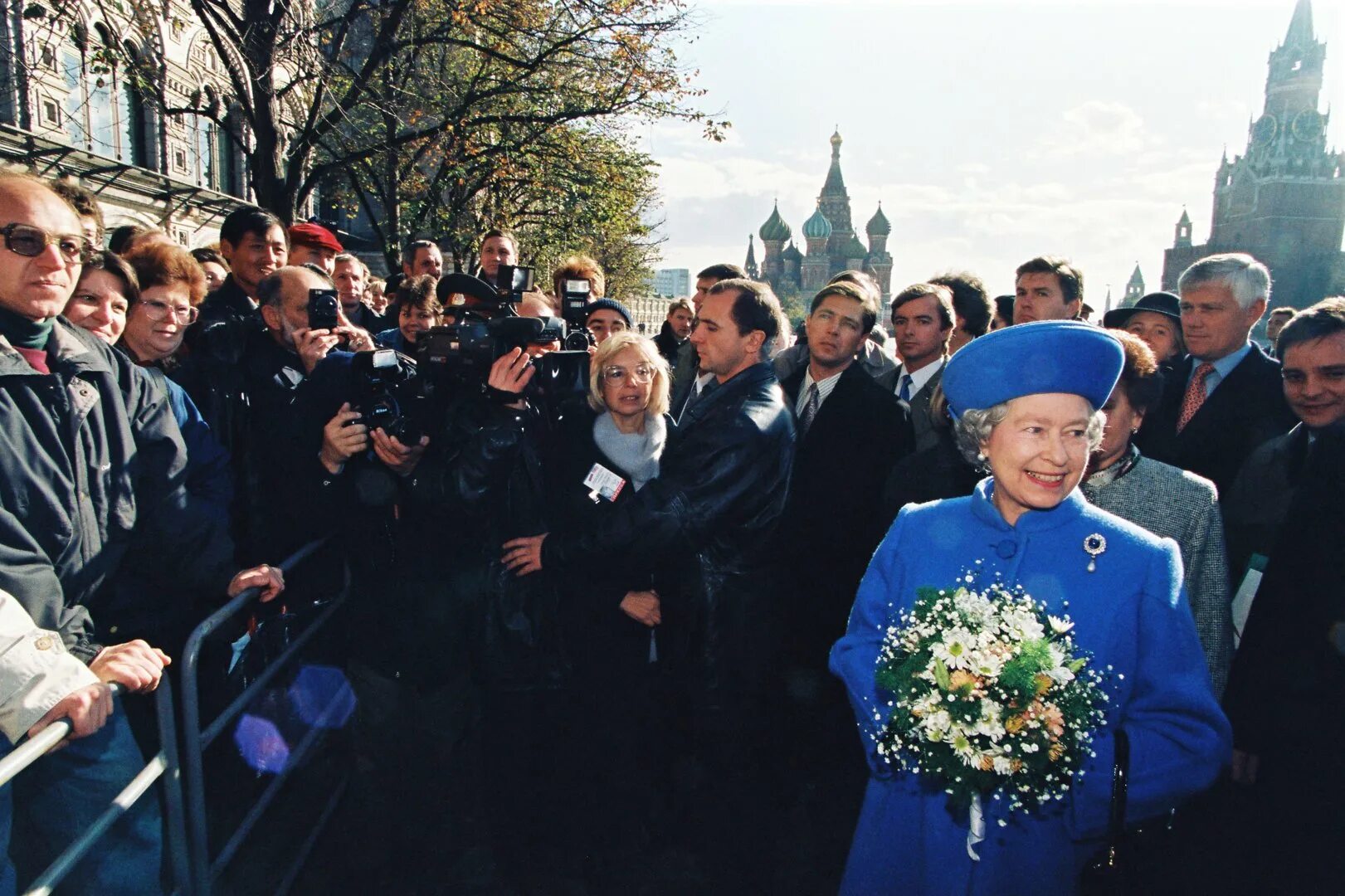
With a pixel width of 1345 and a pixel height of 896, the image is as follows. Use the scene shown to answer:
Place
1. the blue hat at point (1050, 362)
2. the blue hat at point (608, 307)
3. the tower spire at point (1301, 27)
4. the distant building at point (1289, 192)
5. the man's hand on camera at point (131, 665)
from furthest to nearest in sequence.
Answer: the tower spire at point (1301, 27)
the distant building at point (1289, 192)
the blue hat at point (608, 307)
the man's hand on camera at point (131, 665)
the blue hat at point (1050, 362)

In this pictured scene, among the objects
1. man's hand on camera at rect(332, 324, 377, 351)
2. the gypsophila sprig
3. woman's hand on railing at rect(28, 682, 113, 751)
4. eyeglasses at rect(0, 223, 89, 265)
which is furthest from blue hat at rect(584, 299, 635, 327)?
the gypsophila sprig

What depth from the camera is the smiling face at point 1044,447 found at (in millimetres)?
1883

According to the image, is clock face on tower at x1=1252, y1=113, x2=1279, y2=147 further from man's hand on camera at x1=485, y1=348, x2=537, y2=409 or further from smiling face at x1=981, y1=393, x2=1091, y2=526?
smiling face at x1=981, y1=393, x2=1091, y2=526

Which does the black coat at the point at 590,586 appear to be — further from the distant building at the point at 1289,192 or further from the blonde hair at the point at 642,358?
the distant building at the point at 1289,192

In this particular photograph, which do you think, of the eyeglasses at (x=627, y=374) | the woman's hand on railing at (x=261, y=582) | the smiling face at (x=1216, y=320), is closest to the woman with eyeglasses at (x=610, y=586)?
the eyeglasses at (x=627, y=374)

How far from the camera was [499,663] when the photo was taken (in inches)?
132

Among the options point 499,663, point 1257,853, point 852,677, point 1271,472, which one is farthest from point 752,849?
point 1271,472

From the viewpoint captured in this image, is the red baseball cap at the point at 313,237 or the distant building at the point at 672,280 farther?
the distant building at the point at 672,280

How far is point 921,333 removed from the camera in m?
4.68

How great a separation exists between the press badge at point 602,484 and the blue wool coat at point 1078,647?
1.45 meters

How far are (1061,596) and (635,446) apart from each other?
1988mm

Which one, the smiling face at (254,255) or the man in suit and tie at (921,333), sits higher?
the smiling face at (254,255)

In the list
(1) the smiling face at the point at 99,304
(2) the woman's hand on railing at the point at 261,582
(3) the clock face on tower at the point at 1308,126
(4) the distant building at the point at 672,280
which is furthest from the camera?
(4) the distant building at the point at 672,280

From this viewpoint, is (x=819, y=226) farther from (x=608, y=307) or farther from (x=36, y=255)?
(x=36, y=255)
